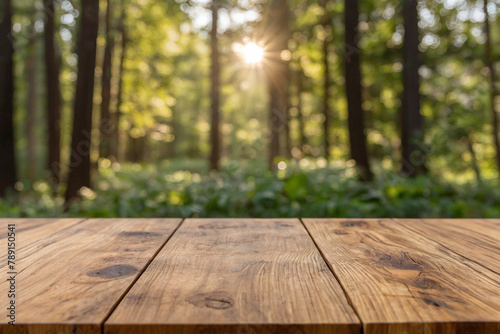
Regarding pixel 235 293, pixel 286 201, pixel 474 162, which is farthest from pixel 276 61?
pixel 235 293

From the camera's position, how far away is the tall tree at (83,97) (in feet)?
24.6

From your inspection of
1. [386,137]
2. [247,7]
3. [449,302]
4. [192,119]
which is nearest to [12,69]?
[247,7]

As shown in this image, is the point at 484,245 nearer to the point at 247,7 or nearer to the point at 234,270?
the point at 234,270

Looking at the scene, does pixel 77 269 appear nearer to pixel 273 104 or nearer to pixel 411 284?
pixel 411 284

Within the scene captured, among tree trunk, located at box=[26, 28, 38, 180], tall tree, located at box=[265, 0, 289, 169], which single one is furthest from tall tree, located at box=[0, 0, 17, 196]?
tree trunk, located at box=[26, 28, 38, 180]

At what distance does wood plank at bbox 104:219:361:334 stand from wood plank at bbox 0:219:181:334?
59mm

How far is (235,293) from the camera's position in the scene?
1.04 m

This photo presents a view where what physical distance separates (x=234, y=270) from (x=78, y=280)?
16.7 inches

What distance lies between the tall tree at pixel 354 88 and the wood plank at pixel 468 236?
665cm

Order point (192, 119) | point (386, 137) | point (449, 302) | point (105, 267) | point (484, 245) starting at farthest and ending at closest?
point (192, 119) < point (386, 137) < point (484, 245) < point (105, 267) < point (449, 302)

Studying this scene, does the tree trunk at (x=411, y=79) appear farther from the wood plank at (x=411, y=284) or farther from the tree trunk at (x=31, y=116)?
the tree trunk at (x=31, y=116)

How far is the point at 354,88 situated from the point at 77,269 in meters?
8.16

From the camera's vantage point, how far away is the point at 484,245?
63.7 inches

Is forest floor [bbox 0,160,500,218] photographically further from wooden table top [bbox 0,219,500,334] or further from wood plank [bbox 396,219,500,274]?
wooden table top [bbox 0,219,500,334]
